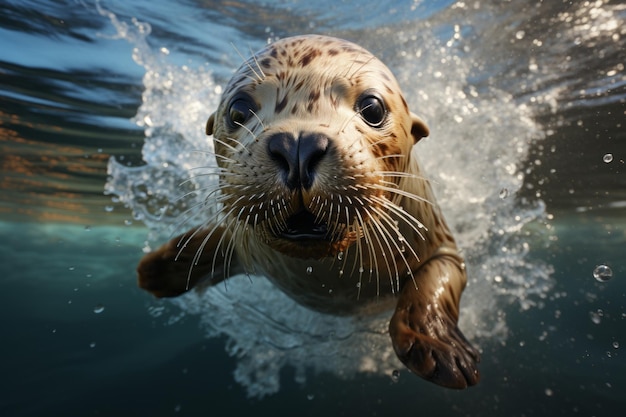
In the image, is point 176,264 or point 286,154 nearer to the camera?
point 286,154

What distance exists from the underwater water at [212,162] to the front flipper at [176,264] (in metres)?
1.50

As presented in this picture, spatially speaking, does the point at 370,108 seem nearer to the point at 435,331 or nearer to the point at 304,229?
the point at 304,229

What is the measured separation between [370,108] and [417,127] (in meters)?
0.58

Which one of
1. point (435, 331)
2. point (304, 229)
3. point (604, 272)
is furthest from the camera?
point (604, 272)

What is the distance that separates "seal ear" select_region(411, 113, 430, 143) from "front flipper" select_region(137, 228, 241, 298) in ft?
4.95

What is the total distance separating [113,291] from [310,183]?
76.0 feet

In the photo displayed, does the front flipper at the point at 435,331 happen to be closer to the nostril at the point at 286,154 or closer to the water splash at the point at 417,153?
the nostril at the point at 286,154

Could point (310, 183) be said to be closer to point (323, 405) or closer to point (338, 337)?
point (338, 337)

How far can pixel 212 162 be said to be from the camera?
20.3 ft

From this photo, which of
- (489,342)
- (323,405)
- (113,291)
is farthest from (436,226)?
(113,291)

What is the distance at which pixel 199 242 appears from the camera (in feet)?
10.7

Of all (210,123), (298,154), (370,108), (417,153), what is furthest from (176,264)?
(417,153)

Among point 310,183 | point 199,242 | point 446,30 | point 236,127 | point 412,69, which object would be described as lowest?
point 199,242

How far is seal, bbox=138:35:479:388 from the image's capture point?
1643 millimetres
